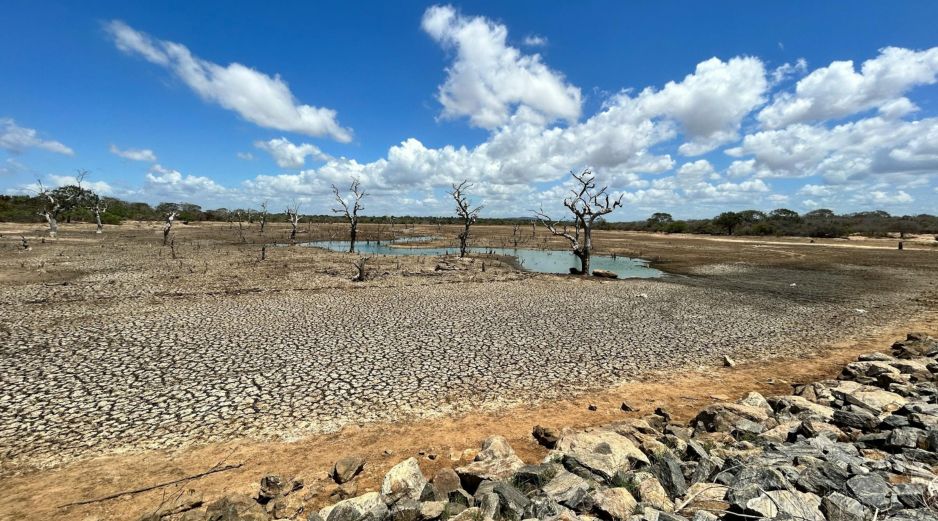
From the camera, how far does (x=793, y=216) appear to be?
112 m

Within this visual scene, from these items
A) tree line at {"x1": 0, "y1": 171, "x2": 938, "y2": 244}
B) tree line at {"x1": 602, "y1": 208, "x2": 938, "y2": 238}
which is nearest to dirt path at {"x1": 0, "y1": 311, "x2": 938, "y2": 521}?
tree line at {"x1": 0, "y1": 171, "x2": 938, "y2": 244}

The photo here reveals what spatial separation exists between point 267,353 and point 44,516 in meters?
7.31

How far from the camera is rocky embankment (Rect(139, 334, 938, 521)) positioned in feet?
17.0

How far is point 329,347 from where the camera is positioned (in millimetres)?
14359

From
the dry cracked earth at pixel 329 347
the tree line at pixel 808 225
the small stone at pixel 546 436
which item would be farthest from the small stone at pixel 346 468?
the tree line at pixel 808 225

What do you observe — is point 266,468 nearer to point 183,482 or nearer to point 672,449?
point 183,482

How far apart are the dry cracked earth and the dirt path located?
1.86 feet

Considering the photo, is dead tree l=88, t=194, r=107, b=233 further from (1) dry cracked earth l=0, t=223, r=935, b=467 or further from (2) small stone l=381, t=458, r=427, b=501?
(2) small stone l=381, t=458, r=427, b=501

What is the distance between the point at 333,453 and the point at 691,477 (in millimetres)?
6496

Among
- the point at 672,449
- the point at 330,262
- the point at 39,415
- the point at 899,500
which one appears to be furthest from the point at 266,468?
the point at 330,262

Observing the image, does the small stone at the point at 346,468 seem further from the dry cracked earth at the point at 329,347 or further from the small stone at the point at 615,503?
the small stone at the point at 615,503

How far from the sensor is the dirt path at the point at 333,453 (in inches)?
267

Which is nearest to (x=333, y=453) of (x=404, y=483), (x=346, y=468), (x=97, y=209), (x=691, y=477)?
(x=346, y=468)

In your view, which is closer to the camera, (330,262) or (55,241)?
(330,262)
